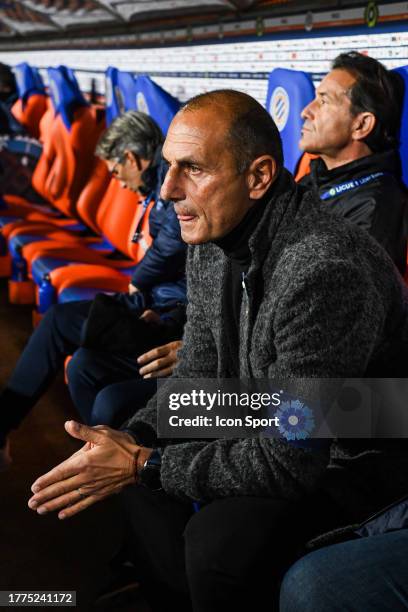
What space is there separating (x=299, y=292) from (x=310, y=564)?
449mm

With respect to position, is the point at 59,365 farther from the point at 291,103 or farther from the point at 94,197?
the point at 94,197

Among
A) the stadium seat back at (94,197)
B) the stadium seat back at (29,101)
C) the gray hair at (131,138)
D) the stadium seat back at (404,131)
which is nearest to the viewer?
the stadium seat back at (404,131)

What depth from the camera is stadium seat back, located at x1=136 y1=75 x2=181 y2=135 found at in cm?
380

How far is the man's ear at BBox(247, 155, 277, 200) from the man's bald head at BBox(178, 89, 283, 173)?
0.01m

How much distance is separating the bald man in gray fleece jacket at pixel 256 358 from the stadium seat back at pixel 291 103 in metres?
1.31

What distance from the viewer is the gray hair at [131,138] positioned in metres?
3.28

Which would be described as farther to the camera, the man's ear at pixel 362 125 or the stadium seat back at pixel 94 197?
the stadium seat back at pixel 94 197

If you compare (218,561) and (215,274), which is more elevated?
(215,274)

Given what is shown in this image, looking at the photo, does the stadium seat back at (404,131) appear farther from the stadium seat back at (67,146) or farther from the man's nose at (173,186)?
the stadium seat back at (67,146)

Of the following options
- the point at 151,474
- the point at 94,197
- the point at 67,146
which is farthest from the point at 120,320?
the point at 67,146

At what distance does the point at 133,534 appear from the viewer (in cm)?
175

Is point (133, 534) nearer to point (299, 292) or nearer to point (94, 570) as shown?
point (94, 570)

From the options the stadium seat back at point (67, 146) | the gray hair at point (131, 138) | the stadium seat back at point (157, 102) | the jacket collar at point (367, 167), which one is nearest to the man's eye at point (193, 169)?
the jacket collar at point (367, 167)

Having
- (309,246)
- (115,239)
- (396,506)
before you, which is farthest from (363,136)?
(115,239)
